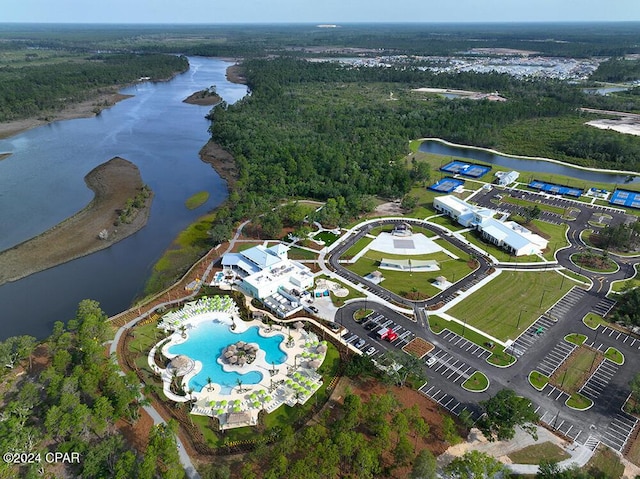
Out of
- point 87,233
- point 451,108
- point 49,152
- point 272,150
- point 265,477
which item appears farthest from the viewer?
point 451,108

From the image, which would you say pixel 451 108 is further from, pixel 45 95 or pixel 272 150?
pixel 45 95

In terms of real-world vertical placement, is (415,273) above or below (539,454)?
below

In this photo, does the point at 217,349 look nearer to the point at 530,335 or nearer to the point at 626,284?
the point at 530,335

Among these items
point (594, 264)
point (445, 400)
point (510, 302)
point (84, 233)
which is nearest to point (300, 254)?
point (510, 302)

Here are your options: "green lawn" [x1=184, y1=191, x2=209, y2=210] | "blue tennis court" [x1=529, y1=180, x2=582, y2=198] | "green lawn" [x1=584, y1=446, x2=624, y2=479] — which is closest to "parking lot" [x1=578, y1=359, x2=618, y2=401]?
"green lawn" [x1=584, y1=446, x2=624, y2=479]

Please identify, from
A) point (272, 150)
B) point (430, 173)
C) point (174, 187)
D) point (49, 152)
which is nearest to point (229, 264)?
point (174, 187)

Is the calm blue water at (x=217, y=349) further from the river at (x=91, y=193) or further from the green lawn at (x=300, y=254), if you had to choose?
the green lawn at (x=300, y=254)
